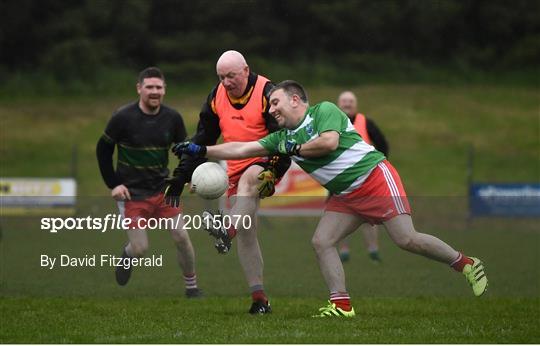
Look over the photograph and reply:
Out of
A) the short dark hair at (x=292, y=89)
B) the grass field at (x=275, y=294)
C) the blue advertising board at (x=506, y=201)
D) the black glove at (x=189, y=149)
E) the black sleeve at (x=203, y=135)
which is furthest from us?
the blue advertising board at (x=506, y=201)

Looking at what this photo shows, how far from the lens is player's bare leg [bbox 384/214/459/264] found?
8.75 metres

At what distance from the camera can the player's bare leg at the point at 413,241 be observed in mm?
8750

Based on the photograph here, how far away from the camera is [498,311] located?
975 centimetres

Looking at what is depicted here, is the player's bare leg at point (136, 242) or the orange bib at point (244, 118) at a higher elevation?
the orange bib at point (244, 118)

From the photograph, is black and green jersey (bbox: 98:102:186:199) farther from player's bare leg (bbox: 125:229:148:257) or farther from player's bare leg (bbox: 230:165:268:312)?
player's bare leg (bbox: 230:165:268:312)

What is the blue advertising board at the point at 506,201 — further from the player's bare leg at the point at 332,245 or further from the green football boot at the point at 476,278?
the player's bare leg at the point at 332,245

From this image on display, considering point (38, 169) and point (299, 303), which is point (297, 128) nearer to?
point (299, 303)

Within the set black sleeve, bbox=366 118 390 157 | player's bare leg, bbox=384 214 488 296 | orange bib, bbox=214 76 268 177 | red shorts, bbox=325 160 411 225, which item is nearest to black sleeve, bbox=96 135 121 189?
orange bib, bbox=214 76 268 177

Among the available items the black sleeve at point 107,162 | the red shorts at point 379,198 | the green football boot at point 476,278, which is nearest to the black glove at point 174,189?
the black sleeve at point 107,162

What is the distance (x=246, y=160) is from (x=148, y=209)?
5.04 feet

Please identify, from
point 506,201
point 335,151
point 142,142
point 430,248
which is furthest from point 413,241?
point 506,201

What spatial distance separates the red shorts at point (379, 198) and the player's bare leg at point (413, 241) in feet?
0.22

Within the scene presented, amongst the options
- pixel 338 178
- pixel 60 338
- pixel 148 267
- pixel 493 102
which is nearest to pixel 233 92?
pixel 338 178

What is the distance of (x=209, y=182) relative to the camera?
28.9ft
